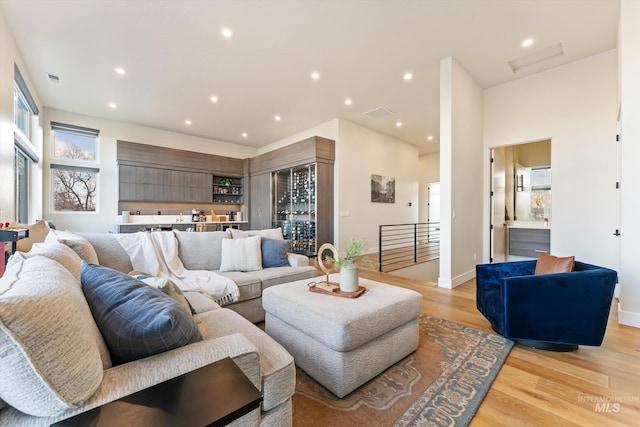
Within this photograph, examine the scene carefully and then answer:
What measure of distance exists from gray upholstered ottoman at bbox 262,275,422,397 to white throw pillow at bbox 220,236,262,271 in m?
0.84

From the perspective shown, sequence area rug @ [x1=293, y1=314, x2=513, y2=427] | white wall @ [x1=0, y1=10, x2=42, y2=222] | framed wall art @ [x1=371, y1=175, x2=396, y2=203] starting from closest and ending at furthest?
area rug @ [x1=293, y1=314, x2=513, y2=427]
white wall @ [x1=0, y1=10, x2=42, y2=222]
framed wall art @ [x1=371, y1=175, x2=396, y2=203]

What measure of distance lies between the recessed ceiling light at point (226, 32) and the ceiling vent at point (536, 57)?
390 centimetres

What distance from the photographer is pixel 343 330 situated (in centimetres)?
149

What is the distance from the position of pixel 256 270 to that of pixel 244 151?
634cm

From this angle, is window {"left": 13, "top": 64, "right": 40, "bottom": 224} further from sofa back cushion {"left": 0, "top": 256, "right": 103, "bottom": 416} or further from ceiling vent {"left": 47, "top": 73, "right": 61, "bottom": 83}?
sofa back cushion {"left": 0, "top": 256, "right": 103, "bottom": 416}

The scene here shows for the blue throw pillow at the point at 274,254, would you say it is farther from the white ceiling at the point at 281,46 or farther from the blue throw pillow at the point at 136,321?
the white ceiling at the point at 281,46

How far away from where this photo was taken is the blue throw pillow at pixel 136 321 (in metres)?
0.92

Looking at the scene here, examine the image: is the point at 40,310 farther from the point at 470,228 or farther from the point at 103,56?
the point at 470,228

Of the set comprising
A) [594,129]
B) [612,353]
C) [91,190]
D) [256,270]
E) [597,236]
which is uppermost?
[594,129]

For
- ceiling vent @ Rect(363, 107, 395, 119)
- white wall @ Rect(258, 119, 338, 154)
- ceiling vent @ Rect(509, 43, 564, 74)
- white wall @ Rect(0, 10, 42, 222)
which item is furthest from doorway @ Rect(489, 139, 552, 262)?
white wall @ Rect(0, 10, 42, 222)

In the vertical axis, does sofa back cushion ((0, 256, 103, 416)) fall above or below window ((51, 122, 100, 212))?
below

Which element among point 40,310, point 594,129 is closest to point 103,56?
point 40,310

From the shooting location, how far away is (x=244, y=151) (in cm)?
835

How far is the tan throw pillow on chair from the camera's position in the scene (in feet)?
7.16
